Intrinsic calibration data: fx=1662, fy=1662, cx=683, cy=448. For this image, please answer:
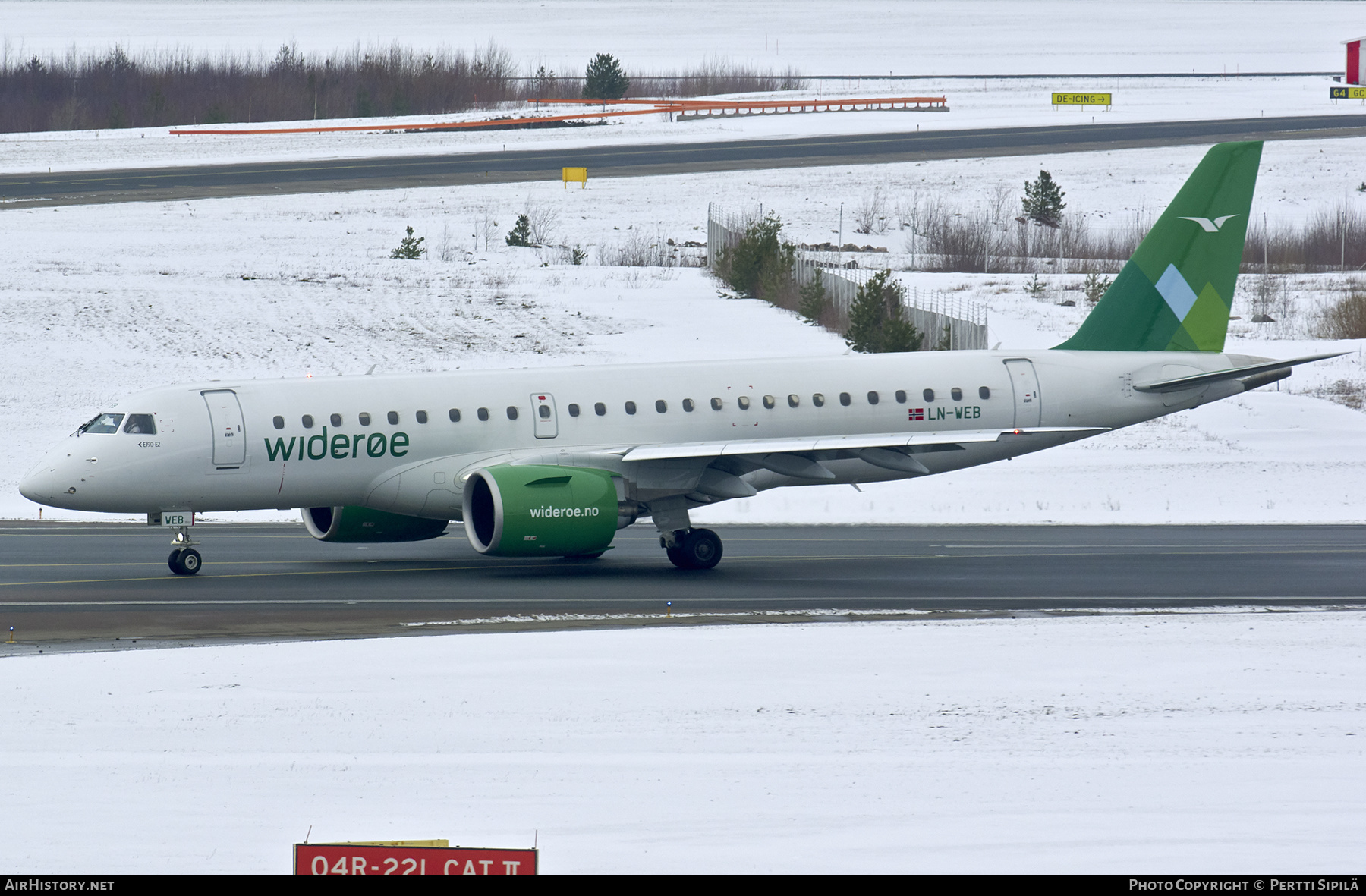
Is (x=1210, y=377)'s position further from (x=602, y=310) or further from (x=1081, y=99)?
(x=1081, y=99)

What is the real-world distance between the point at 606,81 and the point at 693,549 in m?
90.7

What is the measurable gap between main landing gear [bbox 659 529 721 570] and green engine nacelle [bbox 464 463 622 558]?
5.18 feet

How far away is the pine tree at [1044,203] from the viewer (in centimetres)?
7169

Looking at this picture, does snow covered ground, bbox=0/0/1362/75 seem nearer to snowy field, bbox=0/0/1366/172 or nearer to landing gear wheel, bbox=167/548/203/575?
snowy field, bbox=0/0/1366/172

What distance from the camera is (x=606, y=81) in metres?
115

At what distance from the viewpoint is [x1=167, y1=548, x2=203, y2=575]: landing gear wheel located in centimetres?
2717

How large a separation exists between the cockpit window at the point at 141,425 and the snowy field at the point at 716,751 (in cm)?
787

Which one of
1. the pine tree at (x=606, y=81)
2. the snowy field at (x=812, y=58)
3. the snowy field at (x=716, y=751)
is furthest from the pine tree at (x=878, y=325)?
the pine tree at (x=606, y=81)

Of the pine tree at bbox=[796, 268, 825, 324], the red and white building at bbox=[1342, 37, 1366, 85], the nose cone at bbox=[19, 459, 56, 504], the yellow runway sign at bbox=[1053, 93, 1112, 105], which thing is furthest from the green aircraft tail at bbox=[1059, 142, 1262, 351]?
the red and white building at bbox=[1342, 37, 1366, 85]
